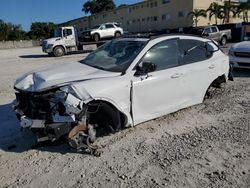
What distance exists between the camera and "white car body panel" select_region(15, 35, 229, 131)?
13.2 feet

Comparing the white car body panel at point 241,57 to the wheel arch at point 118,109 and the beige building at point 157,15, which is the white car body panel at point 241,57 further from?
the beige building at point 157,15

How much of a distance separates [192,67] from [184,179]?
2.59 meters

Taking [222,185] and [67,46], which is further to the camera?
[67,46]

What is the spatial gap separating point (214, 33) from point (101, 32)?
9.90 m

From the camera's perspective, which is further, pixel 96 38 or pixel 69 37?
pixel 96 38

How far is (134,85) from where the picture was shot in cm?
436

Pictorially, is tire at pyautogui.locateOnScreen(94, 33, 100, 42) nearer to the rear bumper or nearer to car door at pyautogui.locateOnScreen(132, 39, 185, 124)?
the rear bumper

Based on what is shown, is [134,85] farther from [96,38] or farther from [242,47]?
[96,38]

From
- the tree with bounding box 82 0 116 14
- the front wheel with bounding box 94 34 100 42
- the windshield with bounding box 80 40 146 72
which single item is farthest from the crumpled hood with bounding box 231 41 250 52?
the tree with bounding box 82 0 116 14

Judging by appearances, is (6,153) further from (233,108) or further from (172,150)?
(233,108)

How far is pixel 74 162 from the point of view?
3.79 m

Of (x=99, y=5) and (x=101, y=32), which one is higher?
(x=99, y=5)

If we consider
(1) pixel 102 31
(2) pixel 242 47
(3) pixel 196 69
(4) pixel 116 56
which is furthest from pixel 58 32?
(3) pixel 196 69

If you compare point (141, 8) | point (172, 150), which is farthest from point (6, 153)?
point (141, 8)
